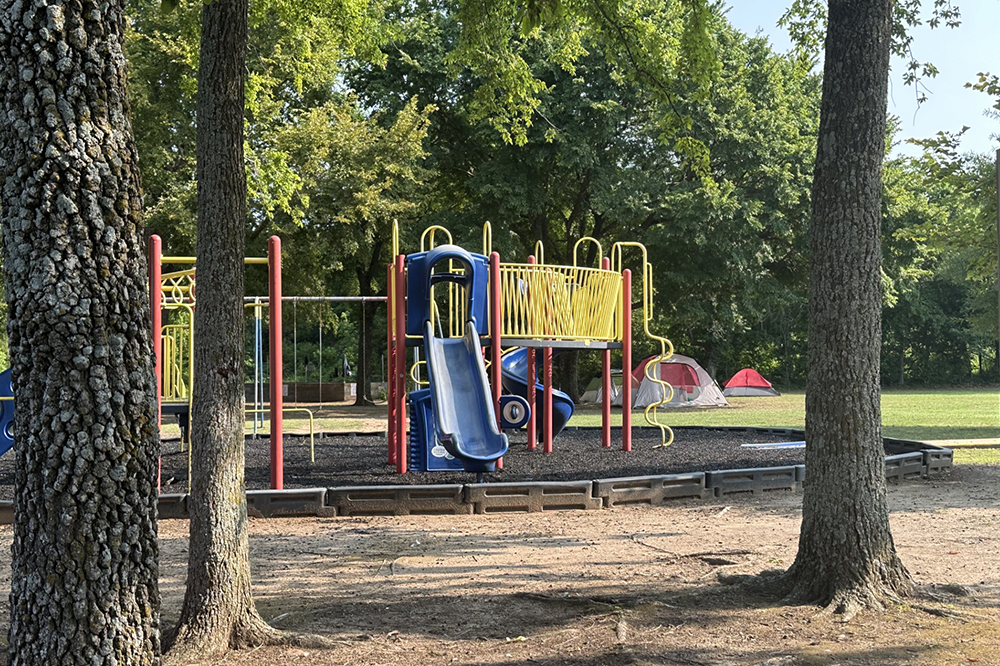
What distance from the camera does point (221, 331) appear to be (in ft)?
15.4

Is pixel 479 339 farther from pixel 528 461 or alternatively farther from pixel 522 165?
pixel 522 165

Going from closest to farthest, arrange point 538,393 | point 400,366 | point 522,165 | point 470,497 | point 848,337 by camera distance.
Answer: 1. point 848,337
2. point 470,497
3. point 400,366
4. point 538,393
5. point 522,165

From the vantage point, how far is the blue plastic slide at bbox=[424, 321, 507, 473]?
32.0 feet

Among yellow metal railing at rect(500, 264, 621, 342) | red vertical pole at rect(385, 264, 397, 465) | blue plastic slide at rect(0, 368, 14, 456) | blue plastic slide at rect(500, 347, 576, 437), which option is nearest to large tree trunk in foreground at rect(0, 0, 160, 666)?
red vertical pole at rect(385, 264, 397, 465)

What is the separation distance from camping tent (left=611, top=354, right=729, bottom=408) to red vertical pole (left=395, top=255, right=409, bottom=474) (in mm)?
20345

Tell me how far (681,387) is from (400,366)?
846 inches

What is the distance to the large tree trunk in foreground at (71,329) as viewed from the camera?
2.83 metres

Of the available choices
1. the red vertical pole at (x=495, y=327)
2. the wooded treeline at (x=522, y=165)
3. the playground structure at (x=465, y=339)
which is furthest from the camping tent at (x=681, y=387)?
the red vertical pole at (x=495, y=327)

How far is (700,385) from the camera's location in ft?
103

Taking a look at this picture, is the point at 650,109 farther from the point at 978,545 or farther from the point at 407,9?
the point at 978,545

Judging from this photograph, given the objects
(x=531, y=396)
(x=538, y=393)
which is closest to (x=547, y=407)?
(x=531, y=396)

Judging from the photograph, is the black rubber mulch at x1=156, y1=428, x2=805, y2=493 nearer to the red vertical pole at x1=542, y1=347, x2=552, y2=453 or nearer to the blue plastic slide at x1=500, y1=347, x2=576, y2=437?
the red vertical pole at x1=542, y1=347, x2=552, y2=453

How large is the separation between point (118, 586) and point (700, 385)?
2940 cm

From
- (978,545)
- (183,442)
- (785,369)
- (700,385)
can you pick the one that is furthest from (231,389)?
(785,369)
